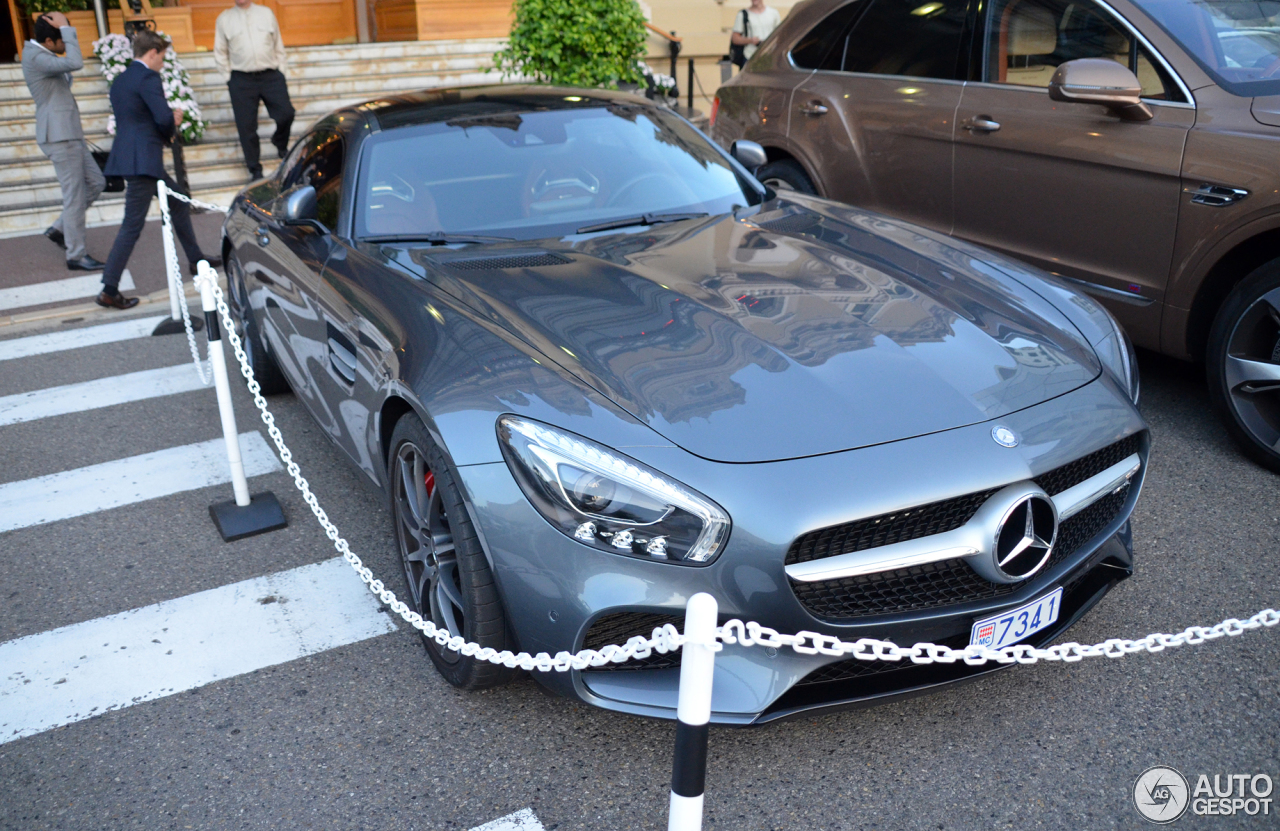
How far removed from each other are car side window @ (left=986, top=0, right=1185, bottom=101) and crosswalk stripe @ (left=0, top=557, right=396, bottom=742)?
12.6ft

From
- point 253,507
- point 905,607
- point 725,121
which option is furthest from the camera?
point 725,121

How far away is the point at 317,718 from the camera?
9.76 ft

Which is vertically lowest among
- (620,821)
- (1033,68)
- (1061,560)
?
(620,821)

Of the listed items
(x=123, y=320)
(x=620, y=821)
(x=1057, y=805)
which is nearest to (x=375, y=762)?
(x=620, y=821)

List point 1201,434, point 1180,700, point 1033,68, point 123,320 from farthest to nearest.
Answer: point 123,320
point 1033,68
point 1201,434
point 1180,700

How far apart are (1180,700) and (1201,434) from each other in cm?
203

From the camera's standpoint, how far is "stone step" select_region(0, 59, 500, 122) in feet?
37.1

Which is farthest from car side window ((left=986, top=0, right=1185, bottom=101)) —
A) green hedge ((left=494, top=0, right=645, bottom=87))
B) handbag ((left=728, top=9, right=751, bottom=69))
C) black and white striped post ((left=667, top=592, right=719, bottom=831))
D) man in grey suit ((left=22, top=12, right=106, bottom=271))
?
handbag ((left=728, top=9, right=751, bottom=69))

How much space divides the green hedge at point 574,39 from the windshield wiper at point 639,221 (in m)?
6.00

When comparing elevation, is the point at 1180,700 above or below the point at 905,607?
below

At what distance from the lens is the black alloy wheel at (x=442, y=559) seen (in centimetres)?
268

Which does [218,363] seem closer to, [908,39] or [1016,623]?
[1016,623]

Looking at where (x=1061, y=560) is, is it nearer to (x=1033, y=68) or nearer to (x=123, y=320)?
(x=1033, y=68)
